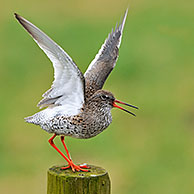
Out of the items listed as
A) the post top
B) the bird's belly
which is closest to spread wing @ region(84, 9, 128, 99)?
the bird's belly

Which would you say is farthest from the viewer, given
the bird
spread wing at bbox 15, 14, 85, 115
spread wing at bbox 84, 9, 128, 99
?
spread wing at bbox 84, 9, 128, 99

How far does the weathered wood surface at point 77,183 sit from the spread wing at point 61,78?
0.85 m

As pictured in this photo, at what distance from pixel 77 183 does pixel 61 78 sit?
39.5 inches

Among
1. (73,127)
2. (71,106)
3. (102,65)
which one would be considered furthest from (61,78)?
(102,65)

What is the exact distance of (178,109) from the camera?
10008 mm

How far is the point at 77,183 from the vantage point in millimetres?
3613

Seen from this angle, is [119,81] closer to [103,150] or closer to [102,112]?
[103,150]

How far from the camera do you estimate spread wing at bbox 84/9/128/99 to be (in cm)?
505

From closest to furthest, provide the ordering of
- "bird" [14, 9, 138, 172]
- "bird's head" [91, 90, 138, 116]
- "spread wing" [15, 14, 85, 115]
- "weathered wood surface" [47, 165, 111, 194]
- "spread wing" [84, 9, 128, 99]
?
"weathered wood surface" [47, 165, 111, 194], "spread wing" [15, 14, 85, 115], "bird" [14, 9, 138, 172], "bird's head" [91, 90, 138, 116], "spread wing" [84, 9, 128, 99]

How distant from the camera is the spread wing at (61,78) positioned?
4074mm

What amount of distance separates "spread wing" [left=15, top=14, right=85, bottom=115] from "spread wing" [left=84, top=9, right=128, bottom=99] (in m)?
0.53

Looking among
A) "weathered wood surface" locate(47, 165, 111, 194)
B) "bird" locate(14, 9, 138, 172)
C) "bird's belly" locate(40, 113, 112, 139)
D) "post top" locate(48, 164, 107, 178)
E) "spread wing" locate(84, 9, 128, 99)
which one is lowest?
"weathered wood surface" locate(47, 165, 111, 194)

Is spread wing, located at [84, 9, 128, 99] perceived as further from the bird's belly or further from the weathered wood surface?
the weathered wood surface

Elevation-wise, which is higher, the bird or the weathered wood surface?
the bird
